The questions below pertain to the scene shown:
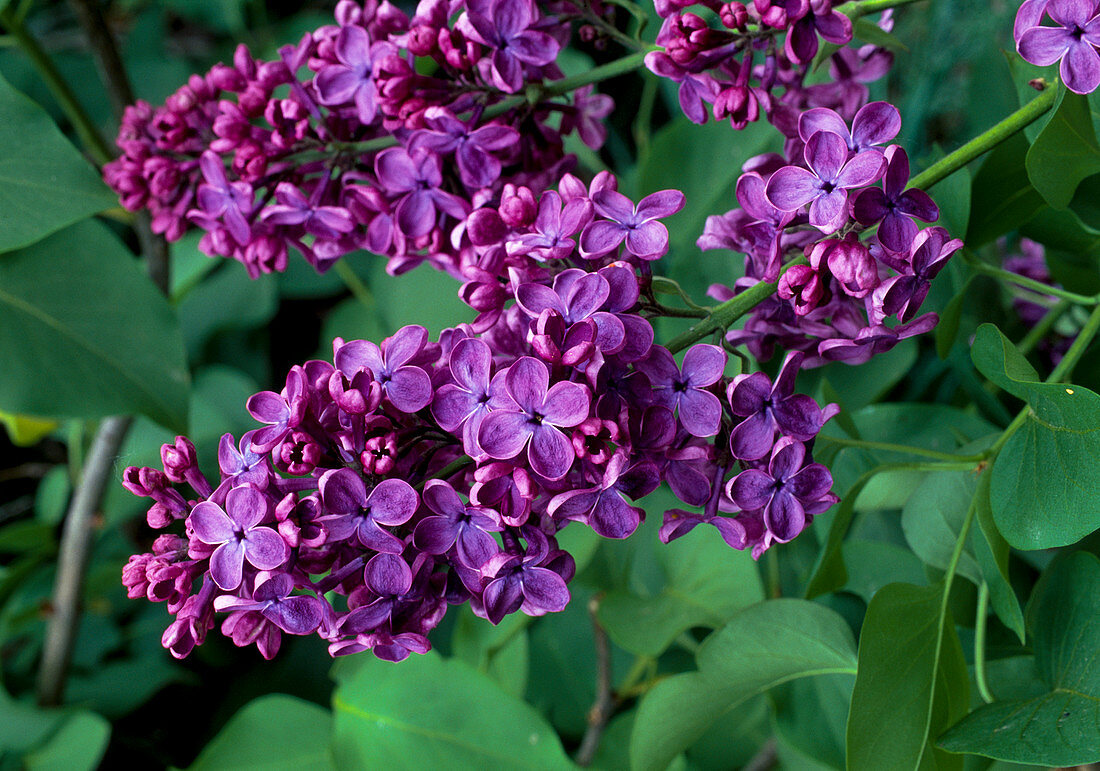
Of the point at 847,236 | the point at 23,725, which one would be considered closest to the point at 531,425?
the point at 847,236

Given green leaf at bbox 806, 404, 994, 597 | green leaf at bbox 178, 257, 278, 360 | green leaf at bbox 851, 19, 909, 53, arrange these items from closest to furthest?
green leaf at bbox 851, 19, 909, 53 → green leaf at bbox 806, 404, 994, 597 → green leaf at bbox 178, 257, 278, 360

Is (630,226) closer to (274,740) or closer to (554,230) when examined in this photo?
(554,230)

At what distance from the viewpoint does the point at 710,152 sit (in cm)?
66

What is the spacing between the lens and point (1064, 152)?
0.31m

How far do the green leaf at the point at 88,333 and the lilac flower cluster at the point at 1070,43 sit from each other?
0.45 meters

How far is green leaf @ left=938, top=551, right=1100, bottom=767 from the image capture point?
0.99ft

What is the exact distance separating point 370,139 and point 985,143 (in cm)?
27

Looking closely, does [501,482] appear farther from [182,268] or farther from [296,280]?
[296,280]

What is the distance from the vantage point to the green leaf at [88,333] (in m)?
0.48

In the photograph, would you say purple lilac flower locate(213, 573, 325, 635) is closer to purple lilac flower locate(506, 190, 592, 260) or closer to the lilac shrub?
the lilac shrub

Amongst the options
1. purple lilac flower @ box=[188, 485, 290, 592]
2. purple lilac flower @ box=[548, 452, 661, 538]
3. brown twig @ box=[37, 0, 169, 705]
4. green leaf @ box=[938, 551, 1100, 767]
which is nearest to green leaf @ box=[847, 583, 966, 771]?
green leaf @ box=[938, 551, 1100, 767]

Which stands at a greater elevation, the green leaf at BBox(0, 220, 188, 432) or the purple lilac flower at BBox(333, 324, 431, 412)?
the purple lilac flower at BBox(333, 324, 431, 412)

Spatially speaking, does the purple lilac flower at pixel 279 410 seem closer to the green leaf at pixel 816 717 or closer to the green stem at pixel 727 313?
the green stem at pixel 727 313

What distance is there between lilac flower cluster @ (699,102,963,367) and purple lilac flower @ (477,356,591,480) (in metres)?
0.09
